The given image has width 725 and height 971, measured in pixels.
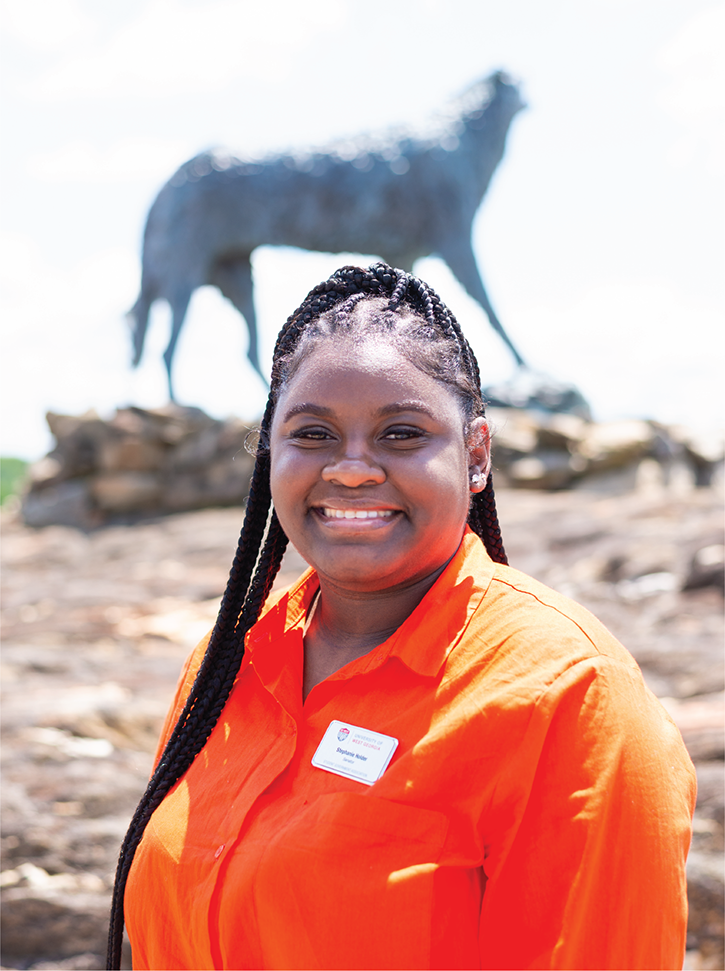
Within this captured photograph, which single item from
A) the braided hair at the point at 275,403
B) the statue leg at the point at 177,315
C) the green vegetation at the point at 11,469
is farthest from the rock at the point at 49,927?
the green vegetation at the point at 11,469

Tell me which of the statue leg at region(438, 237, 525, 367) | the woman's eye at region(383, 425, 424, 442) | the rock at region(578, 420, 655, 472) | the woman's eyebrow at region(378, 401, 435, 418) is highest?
the statue leg at region(438, 237, 525, 367)

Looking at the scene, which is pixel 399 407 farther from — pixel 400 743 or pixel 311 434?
pixel 400 743

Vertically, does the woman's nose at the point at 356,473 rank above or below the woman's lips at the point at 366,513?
above

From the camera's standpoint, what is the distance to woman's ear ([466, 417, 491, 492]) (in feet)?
4.18

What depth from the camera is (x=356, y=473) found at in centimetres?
111

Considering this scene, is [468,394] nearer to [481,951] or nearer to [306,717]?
[306,717]

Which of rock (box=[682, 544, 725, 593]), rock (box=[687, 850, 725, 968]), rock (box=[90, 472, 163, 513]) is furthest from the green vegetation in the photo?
rock (box=[687, 850, 725, 968])

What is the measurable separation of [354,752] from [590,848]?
30 cm

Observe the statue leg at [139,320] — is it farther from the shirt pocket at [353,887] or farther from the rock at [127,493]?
the shirt pocket at [353,887]

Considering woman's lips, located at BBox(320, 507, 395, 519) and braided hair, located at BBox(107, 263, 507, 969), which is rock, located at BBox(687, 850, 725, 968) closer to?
braided hair, located at BBox(107, 263, 507, 969)

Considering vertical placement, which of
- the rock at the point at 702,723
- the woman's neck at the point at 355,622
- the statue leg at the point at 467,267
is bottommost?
the rock at the point at 702,723

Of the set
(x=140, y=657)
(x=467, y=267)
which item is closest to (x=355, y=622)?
(x=140, y=657)

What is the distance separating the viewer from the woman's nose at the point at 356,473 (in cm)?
111

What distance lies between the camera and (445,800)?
0.92 meters
